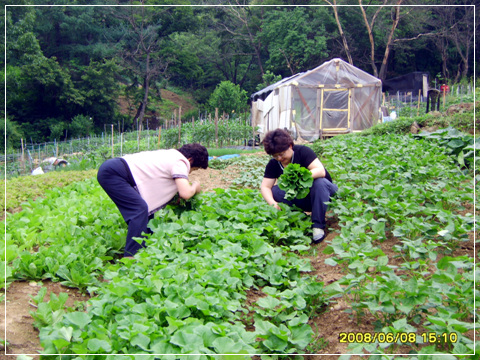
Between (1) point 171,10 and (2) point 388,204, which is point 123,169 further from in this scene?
(1) point 171,10

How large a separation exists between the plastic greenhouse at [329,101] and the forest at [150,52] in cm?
213

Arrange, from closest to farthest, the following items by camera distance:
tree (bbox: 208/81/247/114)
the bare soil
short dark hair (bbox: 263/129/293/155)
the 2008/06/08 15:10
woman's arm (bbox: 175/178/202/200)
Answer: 1. the 2008/06/08 15:10
2. the bare soil
3. woman's arm (bbox: 175/178/202/200)
4. short dark hair (bbox: 263/129/293/155)
5. tree (bbox: 208/81/247/114)

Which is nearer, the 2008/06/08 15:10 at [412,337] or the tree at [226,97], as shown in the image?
the 2008/06/08 15:10 at [412,337]

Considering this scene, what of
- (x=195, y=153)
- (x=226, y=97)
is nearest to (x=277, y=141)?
(x=195, y=153)

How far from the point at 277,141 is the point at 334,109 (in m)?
13.0

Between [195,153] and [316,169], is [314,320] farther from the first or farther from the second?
[195,153]

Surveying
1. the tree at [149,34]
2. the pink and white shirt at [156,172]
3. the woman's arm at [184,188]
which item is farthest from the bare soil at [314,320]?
the tree at [149,34]

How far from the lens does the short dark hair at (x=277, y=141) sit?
4.04 metres

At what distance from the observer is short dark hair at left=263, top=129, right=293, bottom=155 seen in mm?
4035

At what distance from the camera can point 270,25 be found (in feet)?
57.9

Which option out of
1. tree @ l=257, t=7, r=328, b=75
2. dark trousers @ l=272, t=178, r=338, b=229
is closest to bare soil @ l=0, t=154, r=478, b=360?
dark trousers @ l=272, t=178, r=338, b=229

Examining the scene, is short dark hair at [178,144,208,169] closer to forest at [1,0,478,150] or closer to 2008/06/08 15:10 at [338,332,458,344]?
2008/06/08 15:10 at [338,332,458,344]

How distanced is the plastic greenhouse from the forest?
2.13m

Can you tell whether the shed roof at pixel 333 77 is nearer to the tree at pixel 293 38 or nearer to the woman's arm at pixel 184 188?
the tree at pixel 293 38
